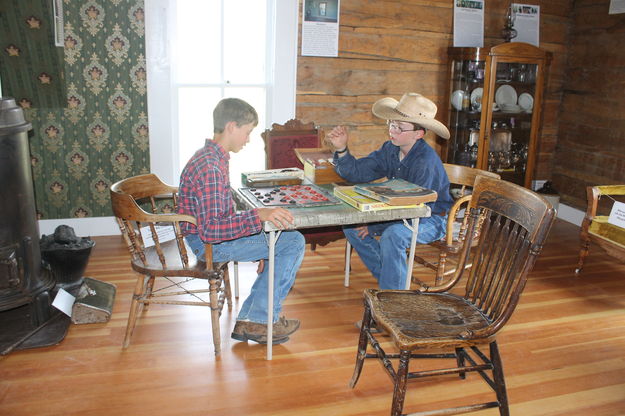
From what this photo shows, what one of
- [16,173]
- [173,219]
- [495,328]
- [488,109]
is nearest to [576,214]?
[488,109]

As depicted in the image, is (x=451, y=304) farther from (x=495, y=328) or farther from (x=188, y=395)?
(x=188, y=395)

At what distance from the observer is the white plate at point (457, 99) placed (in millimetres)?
4754

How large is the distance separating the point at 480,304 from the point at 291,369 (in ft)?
3.06

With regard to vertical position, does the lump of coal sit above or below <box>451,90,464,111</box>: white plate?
below

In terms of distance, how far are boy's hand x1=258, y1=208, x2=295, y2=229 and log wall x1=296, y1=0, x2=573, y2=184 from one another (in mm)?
2304

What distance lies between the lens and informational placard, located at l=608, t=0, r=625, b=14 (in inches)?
181

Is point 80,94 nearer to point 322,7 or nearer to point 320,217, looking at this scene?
point 322,7

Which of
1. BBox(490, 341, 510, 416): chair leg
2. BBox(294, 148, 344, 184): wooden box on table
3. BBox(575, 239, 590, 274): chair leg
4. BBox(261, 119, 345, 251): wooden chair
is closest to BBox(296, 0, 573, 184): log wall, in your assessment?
BBox(261, 119, 345, 251): wooden chair

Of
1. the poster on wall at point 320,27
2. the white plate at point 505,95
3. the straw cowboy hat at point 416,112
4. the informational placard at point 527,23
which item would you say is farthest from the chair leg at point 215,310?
the informational placard at point 527,23

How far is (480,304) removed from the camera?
228cm

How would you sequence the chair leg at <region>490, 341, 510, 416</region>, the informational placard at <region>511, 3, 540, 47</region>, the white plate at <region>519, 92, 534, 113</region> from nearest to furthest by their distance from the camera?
the chair leg at <region>490, 341, 510, 416</region>
the white plate at <region>519, 92, 534, 113</region>
the informational placard at <region>511, 3, 540, 47</region>

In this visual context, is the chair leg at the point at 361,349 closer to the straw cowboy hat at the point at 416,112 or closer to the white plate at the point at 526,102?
the straw cowboy hat at the point at 416,112

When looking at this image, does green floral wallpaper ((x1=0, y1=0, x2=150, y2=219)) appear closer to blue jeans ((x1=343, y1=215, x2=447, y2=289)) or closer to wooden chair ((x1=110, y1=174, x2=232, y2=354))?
wooden chair ((x1=110, y1=174, x2=232, y2=354))

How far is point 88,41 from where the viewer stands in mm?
3943
